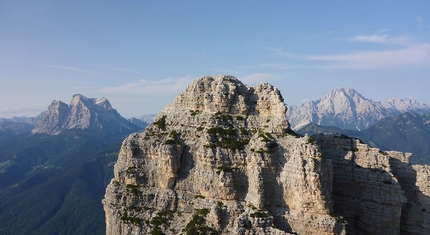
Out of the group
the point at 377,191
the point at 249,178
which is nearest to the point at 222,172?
the point at 249,178

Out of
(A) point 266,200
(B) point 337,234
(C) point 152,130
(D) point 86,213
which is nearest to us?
(B) point 337,234

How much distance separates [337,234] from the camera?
40844 mm

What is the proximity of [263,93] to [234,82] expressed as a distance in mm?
6614

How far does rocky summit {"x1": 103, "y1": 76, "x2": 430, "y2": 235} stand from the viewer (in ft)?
140

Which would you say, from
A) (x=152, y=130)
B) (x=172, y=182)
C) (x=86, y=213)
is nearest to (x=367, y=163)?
(x=172, y=182)

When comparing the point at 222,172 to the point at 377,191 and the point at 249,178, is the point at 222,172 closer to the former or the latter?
the point at 249,178

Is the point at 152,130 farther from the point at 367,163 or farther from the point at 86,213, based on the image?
the point at 86,213

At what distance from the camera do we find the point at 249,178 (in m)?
46.9

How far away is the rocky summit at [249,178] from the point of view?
42.5m

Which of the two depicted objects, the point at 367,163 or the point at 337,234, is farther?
the point at 367,163

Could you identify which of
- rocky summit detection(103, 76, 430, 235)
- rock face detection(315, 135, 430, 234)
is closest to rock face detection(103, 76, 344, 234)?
rocky summit detection(103, 76, 430, 235)

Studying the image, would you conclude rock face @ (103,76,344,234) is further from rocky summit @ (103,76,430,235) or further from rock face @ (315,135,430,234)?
rock face @ (315,135,430,234)

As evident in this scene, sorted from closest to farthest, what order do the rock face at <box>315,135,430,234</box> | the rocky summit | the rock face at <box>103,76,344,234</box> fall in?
the rock face at <box>103,76,344,234</box>
the rocky summit
the rock face at <box>315,135,430,234</box>

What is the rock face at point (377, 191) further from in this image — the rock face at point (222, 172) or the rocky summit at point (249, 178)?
the rock face at point (222, 172)
